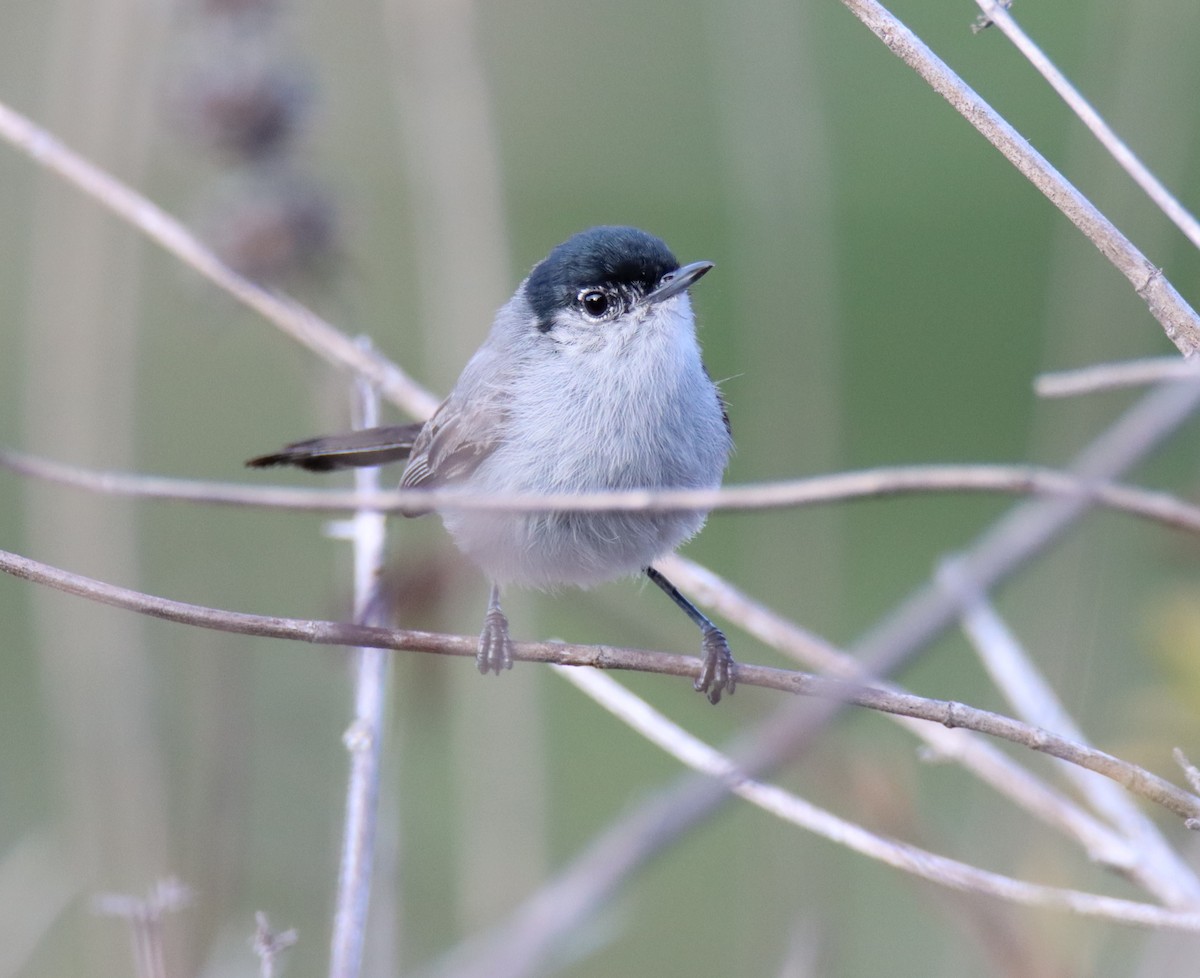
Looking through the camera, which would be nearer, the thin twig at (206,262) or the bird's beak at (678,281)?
the thin twig at (206,262)

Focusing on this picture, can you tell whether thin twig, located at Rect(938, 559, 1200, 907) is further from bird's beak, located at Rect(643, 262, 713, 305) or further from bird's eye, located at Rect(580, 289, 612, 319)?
bird's eye, located at Rect(580, 289, 612, 319)

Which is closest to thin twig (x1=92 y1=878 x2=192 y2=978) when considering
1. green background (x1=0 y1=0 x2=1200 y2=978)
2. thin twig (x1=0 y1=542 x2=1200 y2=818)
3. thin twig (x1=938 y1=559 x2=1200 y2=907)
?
green background (x1=0 y1=0 x2=1200 y2=978)

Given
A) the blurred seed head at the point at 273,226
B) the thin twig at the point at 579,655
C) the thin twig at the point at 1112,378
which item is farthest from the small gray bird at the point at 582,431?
the thin twig at the point at 1112,378

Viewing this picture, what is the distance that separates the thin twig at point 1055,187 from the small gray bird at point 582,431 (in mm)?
712

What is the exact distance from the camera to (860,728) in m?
3.94

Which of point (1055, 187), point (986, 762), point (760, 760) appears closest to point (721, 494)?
point (760, 760)

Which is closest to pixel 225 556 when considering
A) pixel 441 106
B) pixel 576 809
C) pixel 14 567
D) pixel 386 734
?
pixel 576 809

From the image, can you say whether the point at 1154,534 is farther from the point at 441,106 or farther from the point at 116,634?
the point at 116,634

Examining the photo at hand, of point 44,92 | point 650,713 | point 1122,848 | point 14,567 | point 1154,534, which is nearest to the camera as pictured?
point 14,567

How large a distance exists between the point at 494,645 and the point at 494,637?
27 centimetres

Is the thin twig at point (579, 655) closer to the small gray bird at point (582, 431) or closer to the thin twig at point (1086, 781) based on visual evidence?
the thin twig at point (1086, 781)

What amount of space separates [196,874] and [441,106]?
137 centimetres

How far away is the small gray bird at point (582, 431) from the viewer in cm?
190

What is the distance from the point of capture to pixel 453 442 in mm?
2086
